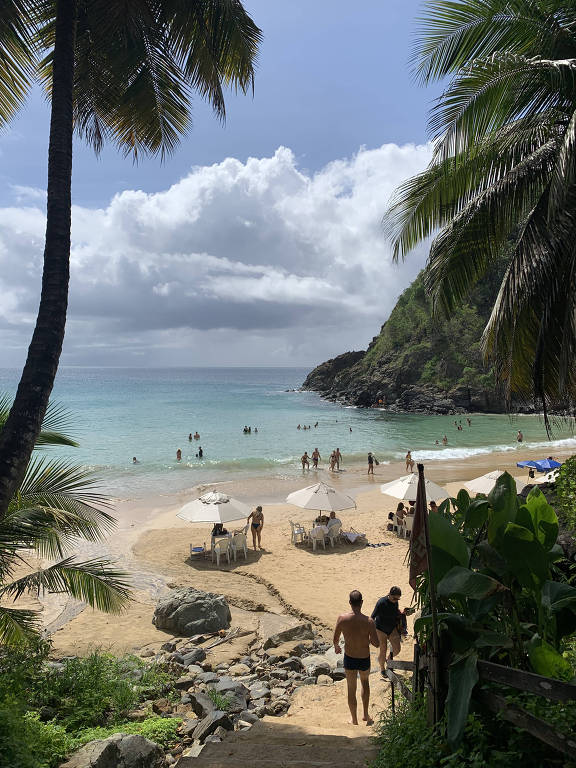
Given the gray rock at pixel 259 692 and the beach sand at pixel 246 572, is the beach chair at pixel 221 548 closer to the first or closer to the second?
the beach sand at pixel 246 572

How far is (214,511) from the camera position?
14.2 m

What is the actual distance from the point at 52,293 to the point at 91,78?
3.80m

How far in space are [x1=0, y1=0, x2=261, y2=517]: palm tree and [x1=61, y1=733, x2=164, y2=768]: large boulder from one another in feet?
7.65

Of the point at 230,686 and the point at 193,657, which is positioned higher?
the point at 230,686

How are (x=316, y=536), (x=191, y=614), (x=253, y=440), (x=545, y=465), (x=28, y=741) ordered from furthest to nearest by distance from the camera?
(x=253, y=440)
(x=545, y=465)
(x=316, y=536)
(x=191, y=614)
(x=28, y=741)

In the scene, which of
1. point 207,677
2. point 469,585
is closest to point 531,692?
point 469,585

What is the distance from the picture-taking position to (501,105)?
6.59 metres

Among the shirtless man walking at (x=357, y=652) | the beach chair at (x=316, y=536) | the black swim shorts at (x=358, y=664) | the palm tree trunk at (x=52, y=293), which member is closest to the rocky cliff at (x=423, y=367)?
the beach chair at (x=316, y=536)

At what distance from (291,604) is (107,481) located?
19.4 m

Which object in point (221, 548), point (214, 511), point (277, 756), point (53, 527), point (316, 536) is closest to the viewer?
point (277, 756)

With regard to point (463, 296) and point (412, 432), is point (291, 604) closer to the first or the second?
point (463, 296)

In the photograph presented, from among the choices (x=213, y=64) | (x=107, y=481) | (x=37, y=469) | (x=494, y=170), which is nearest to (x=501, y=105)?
(x=494, y=170)

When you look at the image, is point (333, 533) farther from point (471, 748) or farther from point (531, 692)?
point (531, 692)

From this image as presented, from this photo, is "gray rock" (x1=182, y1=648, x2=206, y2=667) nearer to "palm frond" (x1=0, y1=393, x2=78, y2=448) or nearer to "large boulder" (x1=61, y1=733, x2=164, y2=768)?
"large boulder" (x1=61, y1=733, x2=164, y2=768)
